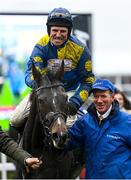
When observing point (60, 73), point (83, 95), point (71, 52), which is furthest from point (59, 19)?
point (83, 95)

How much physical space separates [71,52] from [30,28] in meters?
4.73

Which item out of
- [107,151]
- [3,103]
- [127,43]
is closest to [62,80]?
[107,151]

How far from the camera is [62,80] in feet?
22.0

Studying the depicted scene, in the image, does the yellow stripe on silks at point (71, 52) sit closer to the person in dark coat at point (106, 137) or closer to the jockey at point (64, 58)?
the jockey at point (64, 58)

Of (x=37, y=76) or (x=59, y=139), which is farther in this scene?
(x=37, y=76)

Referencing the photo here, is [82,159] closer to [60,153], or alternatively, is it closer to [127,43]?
[60,153]

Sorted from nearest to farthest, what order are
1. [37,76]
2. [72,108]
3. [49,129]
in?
[49,129] < [37,76] < [72,108]

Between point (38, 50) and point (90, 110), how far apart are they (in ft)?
2.82

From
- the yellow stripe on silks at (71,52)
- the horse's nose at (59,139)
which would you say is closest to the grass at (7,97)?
the yellow stripe on silks at (71,52)

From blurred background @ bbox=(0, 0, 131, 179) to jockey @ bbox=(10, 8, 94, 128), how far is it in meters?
3.46

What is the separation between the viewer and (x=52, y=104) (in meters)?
6.25

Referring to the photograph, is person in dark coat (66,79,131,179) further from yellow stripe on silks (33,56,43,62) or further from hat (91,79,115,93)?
yellow stripe on silks (33,56,43,62)

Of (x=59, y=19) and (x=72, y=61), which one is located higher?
(x=59, y=19)

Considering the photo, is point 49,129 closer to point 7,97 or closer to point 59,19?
point 59,19
